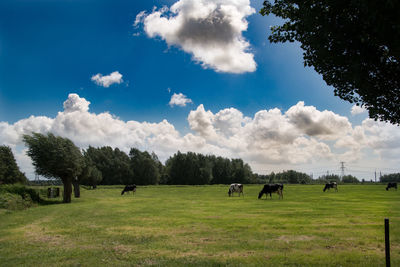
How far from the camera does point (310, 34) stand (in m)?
10.7

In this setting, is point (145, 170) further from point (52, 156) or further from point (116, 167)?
point (52, 156)

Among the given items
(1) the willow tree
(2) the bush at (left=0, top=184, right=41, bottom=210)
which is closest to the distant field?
(2) the bush at (left=0, top=184, right=41, bottom=210)

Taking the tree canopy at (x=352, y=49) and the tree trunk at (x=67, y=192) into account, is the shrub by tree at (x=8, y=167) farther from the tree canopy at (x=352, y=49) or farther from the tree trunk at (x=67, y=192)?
the tree canopy at (x=352, y=49)

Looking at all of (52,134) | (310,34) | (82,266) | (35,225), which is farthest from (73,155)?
(310,34)

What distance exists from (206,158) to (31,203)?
118 m

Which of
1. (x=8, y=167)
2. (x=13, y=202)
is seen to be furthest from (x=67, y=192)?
(x=8, y=167)

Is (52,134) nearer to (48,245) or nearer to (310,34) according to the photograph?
(48,245)

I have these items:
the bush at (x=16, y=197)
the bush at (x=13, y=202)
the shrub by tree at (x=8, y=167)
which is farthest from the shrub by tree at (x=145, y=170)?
the bush at (x=13, y=202)

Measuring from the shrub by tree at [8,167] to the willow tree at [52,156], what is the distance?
48.3 meters

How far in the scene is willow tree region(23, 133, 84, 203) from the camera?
34156 mm

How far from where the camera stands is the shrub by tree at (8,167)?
7350 centimetres

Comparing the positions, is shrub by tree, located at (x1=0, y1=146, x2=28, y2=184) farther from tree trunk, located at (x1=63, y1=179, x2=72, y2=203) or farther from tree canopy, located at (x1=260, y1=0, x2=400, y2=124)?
tree canopy, located at (x1=260, y1=0, x2=400, y2=124)

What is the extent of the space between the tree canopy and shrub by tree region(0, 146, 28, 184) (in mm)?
82384

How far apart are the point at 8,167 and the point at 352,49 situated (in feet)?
286
